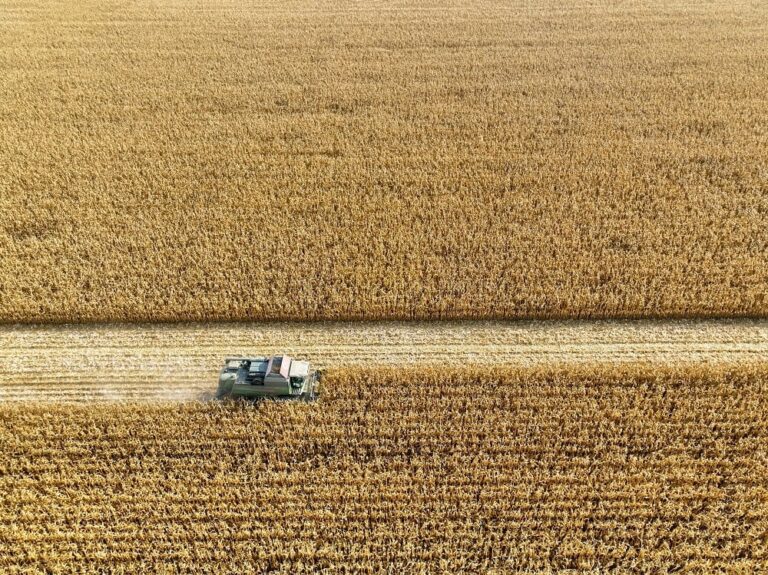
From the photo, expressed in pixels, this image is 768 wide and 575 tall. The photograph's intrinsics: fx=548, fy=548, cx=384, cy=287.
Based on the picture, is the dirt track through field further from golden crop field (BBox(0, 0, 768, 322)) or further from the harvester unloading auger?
the harvester unloading auger

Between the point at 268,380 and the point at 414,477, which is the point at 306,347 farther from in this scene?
the point at 414,477

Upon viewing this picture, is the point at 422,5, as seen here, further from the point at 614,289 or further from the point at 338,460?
the point at 338,460

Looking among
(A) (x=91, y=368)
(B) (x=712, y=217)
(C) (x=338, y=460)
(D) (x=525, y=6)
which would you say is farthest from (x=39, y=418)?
(D) (x=525, y=6)

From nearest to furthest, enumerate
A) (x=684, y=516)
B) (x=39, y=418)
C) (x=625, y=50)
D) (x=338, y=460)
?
(x=684, y=516)
(x=338, y=460)
(x=39, y=418)
(x=625, y=50)

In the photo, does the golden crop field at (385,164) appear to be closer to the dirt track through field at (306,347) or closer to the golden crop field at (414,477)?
the dirt track through field at (306,347)

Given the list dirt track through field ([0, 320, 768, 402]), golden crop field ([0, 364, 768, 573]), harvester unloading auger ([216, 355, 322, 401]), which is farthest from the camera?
dirt track through field ([0, 320, 768, 402])

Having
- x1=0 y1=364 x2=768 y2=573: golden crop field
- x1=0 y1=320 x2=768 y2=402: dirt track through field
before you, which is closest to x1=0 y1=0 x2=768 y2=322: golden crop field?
x1=0 y1=320 x2=768 y2=402: dirt track through field

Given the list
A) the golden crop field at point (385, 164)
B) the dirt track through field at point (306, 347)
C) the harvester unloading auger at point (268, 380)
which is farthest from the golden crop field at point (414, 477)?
the golden crop field at point (385, 164)
